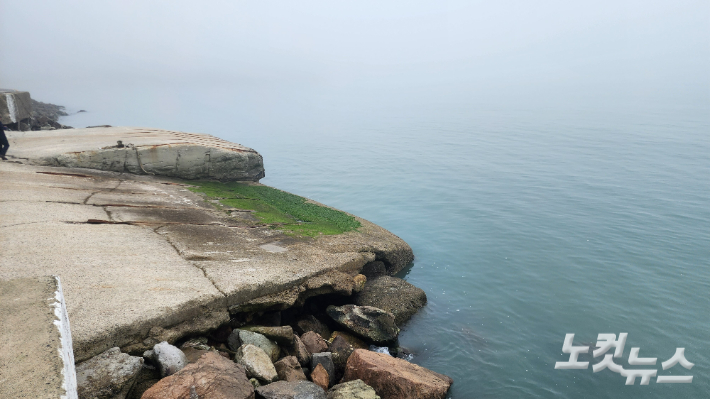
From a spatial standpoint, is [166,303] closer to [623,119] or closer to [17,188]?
[17,188]

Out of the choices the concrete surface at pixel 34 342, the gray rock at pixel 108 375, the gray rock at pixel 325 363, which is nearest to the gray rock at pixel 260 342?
the gray rock at pixel 325 363

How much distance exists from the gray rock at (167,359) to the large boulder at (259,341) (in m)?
1.63

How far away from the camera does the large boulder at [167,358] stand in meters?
7.19

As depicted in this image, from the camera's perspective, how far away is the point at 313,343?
1038 centimetres

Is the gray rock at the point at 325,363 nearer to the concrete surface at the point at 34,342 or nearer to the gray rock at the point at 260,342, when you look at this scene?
the gray rock at the point at 260,342

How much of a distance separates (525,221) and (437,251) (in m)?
7.04

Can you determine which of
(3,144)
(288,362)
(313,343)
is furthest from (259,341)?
(3,144)

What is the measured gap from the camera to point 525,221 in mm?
24625

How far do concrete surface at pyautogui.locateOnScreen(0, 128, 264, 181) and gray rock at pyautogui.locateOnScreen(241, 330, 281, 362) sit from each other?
45.6 ft

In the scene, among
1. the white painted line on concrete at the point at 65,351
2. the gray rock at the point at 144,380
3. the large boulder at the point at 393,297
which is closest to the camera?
the white painted line on concrete at the point at 65,351

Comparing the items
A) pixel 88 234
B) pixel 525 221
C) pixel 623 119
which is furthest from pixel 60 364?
pixel 623 119

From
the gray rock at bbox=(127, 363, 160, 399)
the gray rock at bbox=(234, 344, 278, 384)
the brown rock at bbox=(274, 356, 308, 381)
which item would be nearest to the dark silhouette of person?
the gray rock at bbox=(127, 363, 160, 399)

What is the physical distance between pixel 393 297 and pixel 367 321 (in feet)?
8.00

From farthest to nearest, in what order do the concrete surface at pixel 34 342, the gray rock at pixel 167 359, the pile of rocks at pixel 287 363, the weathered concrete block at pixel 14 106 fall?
the weathered concrete block at pixel 14 106
the gray rock at pixel 167 359
the pile of rocks at pixel 287 363
the concrete surface at pixel 34 342
